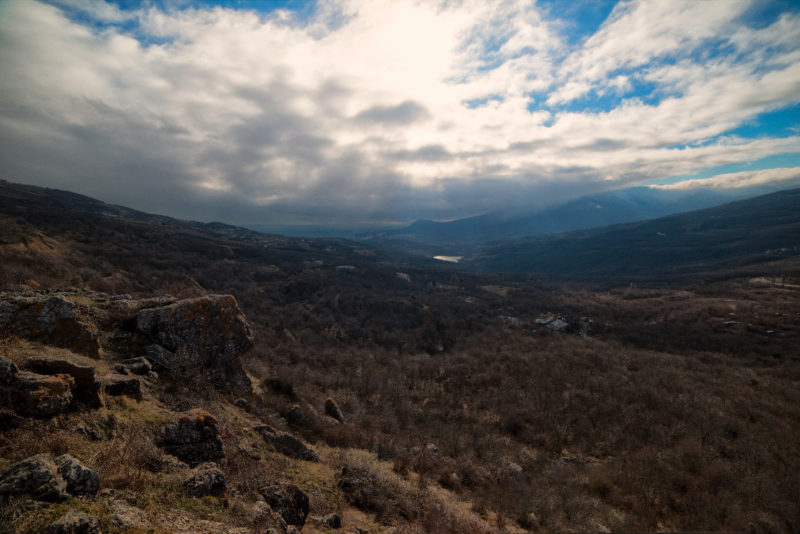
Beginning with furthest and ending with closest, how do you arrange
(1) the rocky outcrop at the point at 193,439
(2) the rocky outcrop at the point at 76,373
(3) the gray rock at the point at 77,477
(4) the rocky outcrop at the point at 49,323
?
(4) the rocky outcrop at the point at 49,323 → (1) the rocky outcrop at the point at 193,439 → (2) the rocky outcrop at the point at 76,373 → (3) the gray rock at the point at 77,477

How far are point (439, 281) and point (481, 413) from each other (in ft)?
227

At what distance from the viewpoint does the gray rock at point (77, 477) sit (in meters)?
3.78

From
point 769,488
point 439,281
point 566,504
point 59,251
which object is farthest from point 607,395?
point 439,281

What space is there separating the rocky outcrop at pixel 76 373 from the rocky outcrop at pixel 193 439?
4.59ft

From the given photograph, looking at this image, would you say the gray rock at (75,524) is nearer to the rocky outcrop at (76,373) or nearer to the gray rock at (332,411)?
the rocky outcrop at (76,373)

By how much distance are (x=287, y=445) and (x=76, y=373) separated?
218 inches

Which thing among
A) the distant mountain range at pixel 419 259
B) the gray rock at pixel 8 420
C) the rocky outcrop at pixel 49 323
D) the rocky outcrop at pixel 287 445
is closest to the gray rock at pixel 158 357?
the rocky outcrop at pixel 49 323

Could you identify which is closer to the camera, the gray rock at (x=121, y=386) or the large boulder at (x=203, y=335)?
the gray rock at (x=121, y=386)

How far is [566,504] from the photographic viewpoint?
10.0m

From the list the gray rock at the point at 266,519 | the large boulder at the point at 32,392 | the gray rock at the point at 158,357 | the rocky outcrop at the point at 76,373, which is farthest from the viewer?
the gray rock at the point at 158,357

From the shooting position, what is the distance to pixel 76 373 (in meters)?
5.77

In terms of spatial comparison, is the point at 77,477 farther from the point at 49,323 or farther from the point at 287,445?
the point at 49,323

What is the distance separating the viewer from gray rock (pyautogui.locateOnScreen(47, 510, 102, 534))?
9.96ft

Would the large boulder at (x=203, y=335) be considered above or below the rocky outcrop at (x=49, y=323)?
below
